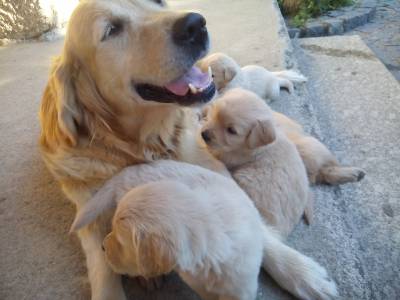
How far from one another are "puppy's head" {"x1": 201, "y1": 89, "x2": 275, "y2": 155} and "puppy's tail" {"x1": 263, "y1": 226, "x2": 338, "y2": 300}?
54 cm

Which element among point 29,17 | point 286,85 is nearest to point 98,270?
point 286,85

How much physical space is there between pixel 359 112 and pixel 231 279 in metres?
2.51

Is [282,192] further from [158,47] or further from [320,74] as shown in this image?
[320,74]

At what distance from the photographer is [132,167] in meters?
1.82

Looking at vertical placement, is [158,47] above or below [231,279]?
above

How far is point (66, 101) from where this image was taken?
1.86 metres

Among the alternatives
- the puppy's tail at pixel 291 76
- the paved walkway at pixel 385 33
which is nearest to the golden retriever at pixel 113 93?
the puppy's tail at pixel 291 76

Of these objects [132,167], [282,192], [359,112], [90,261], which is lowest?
[359,112]

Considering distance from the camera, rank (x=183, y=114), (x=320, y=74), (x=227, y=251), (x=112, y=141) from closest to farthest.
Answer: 1. (x=227, y=251)
2. (x=112, y=141)
3. (x=183, y=114)
4. (x=320, y=74)

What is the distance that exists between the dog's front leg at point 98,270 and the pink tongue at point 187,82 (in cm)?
77

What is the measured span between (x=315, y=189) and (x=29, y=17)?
4381mm

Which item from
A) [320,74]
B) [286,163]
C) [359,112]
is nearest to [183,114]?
[286,163]

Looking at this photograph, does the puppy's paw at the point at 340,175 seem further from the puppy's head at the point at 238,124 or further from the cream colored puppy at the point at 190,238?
the cream colored puppy at the point at 190,238

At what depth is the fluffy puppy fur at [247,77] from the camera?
9.48ft
